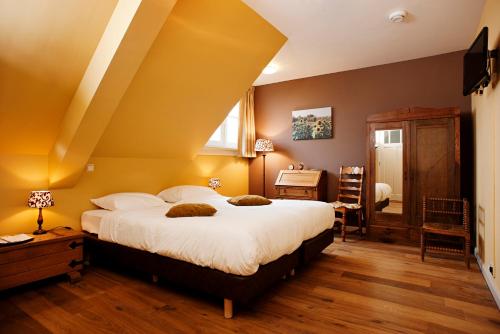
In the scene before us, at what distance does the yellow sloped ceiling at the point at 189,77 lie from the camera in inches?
112

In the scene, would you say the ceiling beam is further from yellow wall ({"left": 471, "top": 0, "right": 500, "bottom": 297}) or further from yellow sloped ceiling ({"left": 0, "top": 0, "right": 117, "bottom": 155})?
yellow wall ({"left": 471, "top": 0, "right": 500, "bottom": 297})

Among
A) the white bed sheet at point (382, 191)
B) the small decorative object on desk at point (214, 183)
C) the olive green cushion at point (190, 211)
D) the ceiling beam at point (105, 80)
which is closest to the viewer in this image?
the ceiling beam at point (105, 80)

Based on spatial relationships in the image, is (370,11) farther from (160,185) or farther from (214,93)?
(160,185)

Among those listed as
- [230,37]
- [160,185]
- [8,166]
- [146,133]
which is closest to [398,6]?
[230,37]

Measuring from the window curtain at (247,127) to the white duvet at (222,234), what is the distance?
8.31ft

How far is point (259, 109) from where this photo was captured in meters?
5.92

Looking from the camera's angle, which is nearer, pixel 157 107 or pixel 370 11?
pixel 370 11

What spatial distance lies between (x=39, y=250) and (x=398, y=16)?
4.10m

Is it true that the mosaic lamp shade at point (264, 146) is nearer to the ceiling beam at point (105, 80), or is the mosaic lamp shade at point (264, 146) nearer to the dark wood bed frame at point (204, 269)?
the dark wood bed frame at point (204, 269)

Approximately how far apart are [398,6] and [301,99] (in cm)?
255

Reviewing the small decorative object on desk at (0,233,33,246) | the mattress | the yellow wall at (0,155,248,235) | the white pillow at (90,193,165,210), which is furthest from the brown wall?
the small decorative object on desk at (0,233,33,246)

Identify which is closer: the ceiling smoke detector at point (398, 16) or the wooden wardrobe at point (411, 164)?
the ceiling smoke detector at point (398, 16)

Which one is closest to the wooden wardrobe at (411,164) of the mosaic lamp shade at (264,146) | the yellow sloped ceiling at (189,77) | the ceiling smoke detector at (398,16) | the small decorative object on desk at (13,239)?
the ceiling smoke detector at (398,16)

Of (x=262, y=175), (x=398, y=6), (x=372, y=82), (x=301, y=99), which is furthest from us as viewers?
(x=262, y=175)
